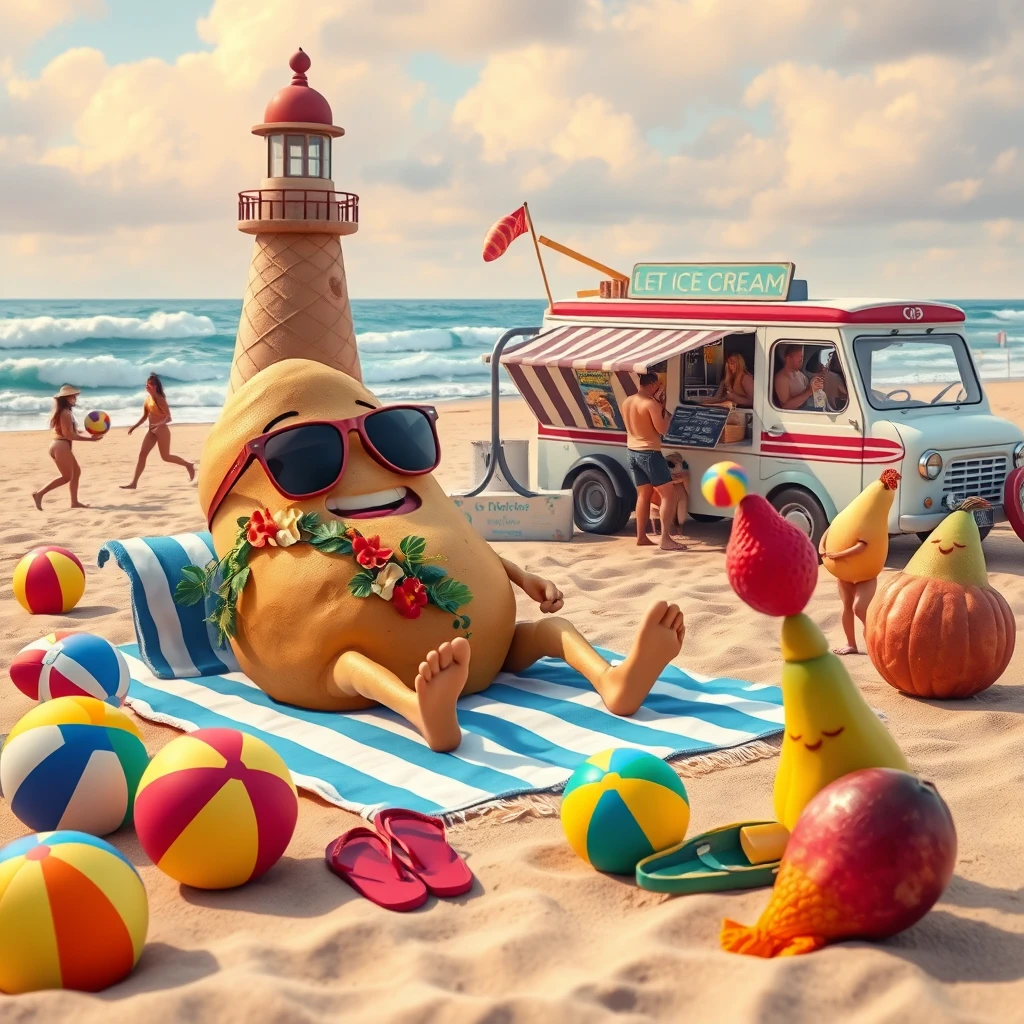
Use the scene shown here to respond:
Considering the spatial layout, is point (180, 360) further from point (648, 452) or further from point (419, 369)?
point (648, 452)

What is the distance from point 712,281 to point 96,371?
3009 cm

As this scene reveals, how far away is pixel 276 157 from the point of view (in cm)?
1141

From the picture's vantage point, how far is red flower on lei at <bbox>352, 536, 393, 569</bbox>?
5805 millimetres

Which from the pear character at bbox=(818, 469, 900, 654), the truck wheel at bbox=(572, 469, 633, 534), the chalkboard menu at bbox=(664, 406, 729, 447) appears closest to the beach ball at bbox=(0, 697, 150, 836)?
the pear character at bbox=(818, 469, 900, 654)

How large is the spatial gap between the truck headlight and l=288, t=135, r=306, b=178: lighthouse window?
5956 millimetres

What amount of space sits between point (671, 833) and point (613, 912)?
0.38 m

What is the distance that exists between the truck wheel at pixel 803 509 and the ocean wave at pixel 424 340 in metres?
37.7

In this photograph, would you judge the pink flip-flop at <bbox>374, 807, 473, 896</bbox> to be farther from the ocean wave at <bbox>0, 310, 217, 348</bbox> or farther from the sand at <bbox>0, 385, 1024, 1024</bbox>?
the ocean wave at <bbox>0, 310, 217, 348</bbox>

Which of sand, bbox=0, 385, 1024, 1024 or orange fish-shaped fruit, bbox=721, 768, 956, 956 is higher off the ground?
orange fish-shaped fruit, bbox=721, 768, 956, 956

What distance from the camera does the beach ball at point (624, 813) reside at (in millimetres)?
4211

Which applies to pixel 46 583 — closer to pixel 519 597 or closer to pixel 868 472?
pixel 519 597

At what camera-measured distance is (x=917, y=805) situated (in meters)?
3.49

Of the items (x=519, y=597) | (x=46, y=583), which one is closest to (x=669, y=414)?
(x=519, y=597)

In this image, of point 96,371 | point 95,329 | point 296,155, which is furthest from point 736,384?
point 95,329
